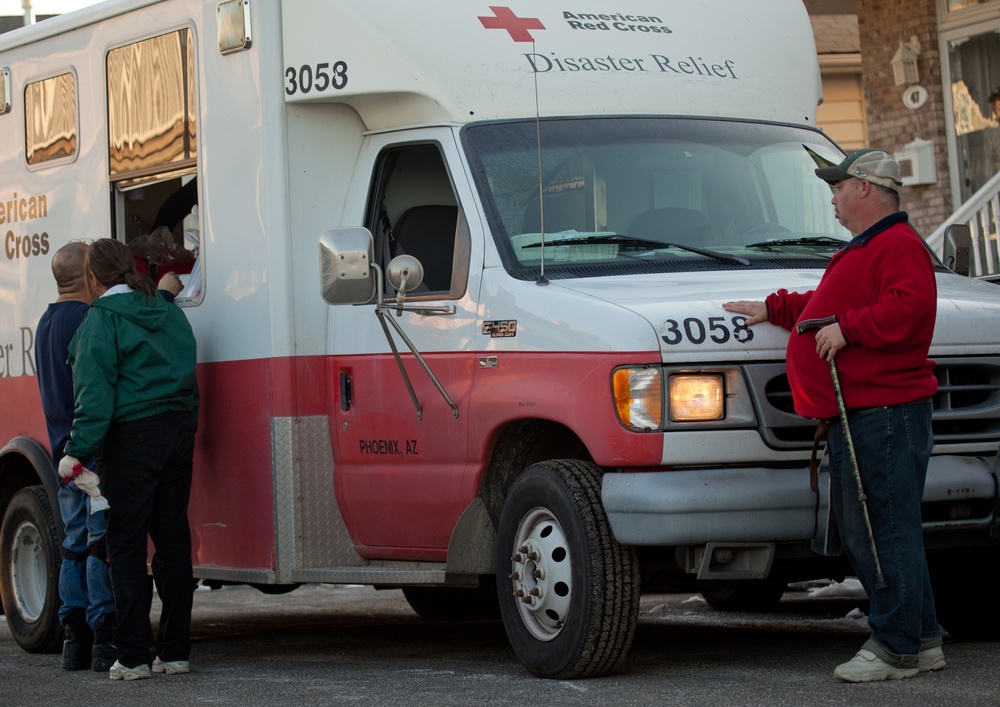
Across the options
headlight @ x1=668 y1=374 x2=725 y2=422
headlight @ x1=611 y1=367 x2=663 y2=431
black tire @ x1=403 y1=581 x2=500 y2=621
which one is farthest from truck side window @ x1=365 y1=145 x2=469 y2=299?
black tire @ x1=403 y1=581 x2=500 y2=621

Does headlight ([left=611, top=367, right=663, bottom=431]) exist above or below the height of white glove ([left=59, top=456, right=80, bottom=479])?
above

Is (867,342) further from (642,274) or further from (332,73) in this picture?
(332,73)

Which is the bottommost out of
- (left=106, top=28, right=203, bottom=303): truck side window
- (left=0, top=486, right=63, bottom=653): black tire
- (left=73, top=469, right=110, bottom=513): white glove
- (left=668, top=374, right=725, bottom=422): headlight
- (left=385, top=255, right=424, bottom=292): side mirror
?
(left=0, top=486, right=63, bottom=653): black tire

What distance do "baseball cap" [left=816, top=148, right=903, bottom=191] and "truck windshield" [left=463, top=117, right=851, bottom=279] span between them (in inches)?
30.1

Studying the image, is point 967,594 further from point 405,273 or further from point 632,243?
point 405,273

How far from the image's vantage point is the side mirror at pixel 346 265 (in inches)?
273

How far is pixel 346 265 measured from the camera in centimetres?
693

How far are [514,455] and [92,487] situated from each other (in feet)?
5.84

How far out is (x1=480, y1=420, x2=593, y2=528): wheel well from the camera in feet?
23.7

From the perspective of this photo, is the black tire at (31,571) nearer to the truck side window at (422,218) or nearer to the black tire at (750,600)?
the truck side window at (422,218)

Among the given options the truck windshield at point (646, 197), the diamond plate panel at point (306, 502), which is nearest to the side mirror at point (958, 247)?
the truck windshield at point (646, 197)

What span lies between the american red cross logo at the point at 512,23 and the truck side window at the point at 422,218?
598 mm

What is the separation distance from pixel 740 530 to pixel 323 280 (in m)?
1.91

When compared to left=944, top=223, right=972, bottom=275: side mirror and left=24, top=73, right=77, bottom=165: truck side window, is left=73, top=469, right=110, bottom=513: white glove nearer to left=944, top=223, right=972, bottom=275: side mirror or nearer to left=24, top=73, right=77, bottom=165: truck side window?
left=24, top=73, right=77, bottom=165: truck side window
